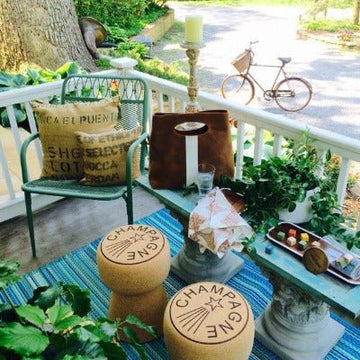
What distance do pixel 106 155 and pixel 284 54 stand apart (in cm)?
738

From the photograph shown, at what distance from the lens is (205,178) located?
1773 millimetres

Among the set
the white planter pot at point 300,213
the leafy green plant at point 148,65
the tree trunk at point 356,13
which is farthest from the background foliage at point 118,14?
the white planter pot at point 300,213

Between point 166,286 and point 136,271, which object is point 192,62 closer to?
point 136,271

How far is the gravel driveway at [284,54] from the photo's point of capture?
586 centimetres

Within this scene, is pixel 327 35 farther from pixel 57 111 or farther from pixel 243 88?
pixel 57 111

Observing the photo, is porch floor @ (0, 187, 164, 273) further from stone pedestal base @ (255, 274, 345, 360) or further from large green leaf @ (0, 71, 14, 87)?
large green leaf @ (0, 71, 14, 87)

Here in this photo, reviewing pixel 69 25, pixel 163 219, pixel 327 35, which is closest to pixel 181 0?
pixel 327 35

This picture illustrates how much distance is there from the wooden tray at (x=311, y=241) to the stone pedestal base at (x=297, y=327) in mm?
143

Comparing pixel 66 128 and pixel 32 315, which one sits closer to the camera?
pixel 32 315

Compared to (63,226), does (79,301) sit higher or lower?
higher

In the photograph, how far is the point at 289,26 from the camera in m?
11.1

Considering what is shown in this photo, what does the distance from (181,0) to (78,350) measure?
16463 mm

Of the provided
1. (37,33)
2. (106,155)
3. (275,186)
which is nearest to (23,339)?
(275,186)

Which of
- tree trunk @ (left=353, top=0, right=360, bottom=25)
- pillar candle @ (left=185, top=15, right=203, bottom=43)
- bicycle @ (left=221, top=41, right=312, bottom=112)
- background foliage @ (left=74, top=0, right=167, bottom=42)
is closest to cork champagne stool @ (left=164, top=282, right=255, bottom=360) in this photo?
pillar candle @ (left=185, top=15, right=203, bottom=43)
